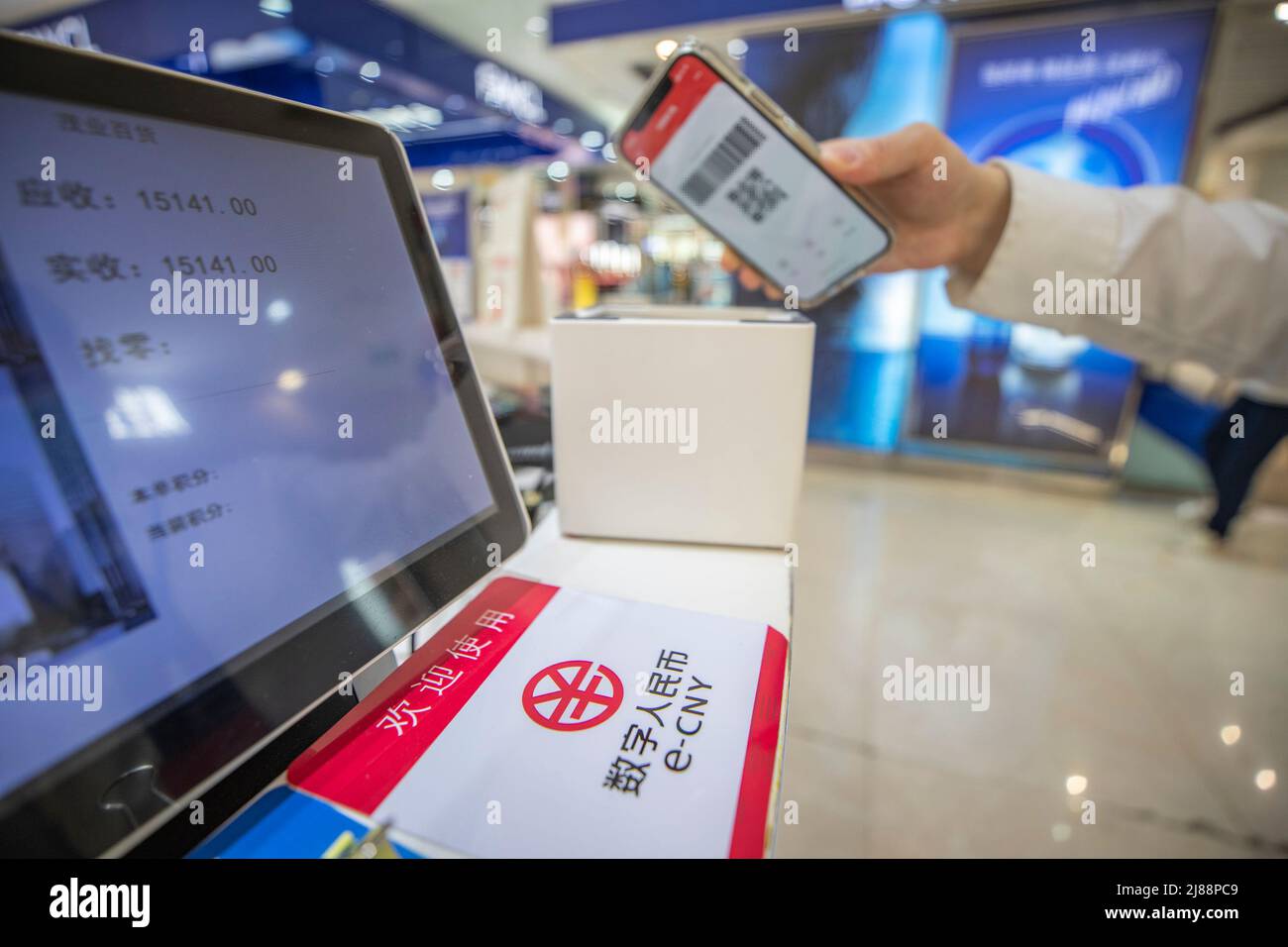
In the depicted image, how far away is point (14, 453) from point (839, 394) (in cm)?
324

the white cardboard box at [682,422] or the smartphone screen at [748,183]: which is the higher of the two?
the smartphone screen at [748,183]

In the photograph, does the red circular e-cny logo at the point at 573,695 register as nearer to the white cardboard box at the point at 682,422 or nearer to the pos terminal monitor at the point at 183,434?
the pos terminal monitor at the point at 183,434

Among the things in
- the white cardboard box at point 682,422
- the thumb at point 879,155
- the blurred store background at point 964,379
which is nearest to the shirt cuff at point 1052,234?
the thumb at point 879,155

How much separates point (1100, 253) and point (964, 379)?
7.72ft

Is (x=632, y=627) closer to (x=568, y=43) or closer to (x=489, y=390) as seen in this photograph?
(x=489, y=390)

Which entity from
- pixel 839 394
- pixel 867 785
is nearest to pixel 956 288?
pixel 867 785

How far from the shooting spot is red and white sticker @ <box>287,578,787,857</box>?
11.4 inches

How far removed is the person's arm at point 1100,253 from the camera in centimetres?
80

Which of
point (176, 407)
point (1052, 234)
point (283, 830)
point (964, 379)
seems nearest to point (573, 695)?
point (283, 830)

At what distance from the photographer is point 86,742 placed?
0.23 m

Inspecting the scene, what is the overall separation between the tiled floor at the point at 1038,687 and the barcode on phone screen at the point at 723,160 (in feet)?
2.45

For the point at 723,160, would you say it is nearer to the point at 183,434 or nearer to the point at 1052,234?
the point at 1052,234

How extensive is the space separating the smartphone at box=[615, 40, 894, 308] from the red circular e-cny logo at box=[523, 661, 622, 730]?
55 centimetres

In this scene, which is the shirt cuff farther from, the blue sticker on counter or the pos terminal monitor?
the blue sticker on counter
